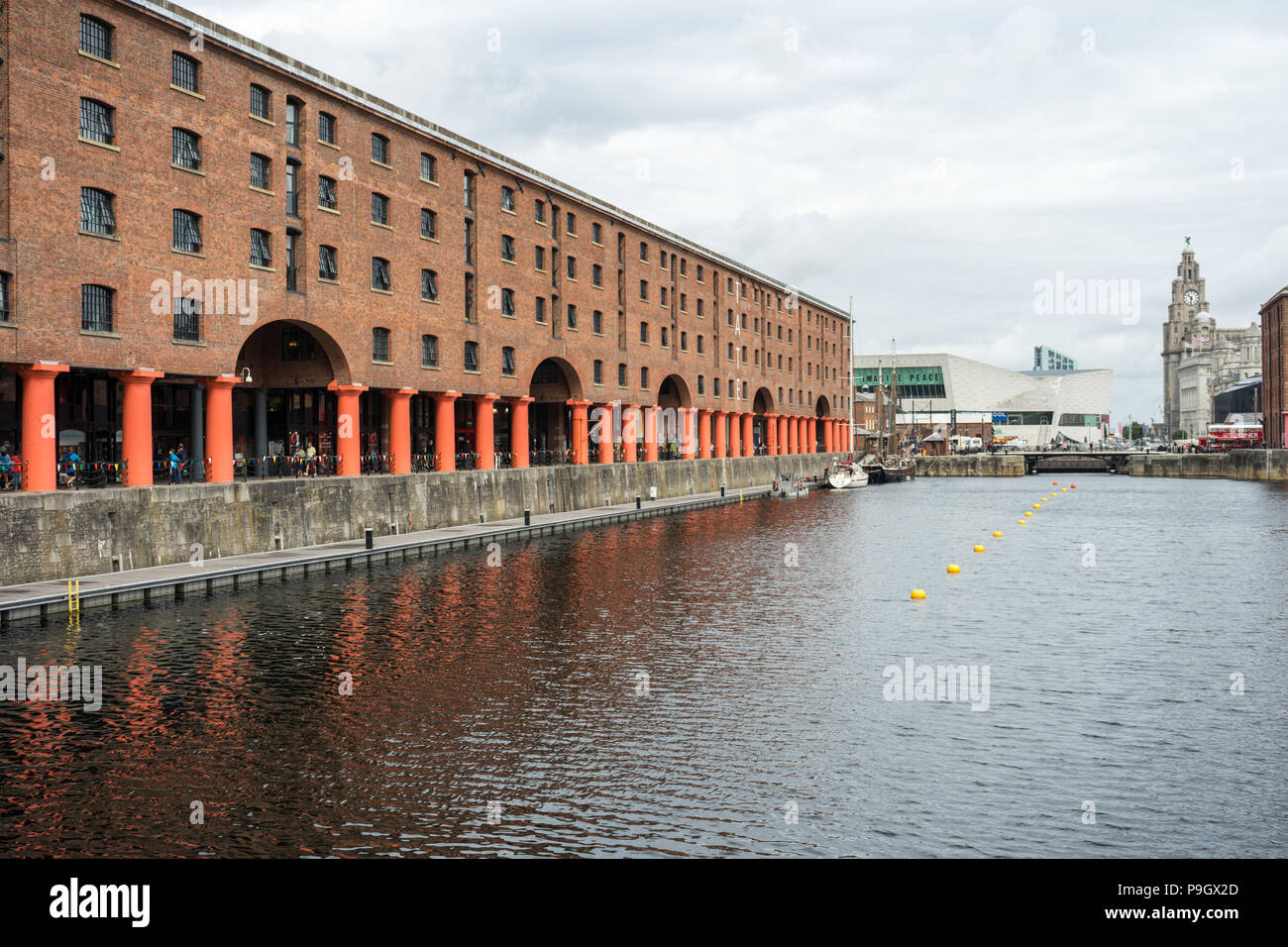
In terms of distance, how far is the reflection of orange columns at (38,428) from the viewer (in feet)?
104

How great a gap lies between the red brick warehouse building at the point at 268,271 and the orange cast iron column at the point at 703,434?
11375 mm

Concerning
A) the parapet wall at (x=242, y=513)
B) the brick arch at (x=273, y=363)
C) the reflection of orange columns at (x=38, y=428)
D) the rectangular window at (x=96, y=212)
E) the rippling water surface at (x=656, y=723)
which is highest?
the rectangular window at (x=96, y=212)

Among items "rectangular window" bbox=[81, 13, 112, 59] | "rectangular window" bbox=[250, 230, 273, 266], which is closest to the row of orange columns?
"rectangular window" bbox=[250, 230, 273, 266]

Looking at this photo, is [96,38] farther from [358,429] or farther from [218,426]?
[358,429]

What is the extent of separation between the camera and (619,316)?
A: 71.8 metres

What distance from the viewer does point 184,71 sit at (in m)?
37.4

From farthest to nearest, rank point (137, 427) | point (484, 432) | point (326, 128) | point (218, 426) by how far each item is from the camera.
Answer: point (484, 432) < point (326, 128) < point (218, 426) < point (137, 427)

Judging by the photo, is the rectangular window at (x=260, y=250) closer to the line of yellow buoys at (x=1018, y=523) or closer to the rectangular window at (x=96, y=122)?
the rectangular window at (x=96, y=122)

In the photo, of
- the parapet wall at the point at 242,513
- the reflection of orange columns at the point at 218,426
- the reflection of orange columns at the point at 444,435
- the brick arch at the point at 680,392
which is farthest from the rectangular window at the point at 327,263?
the brick arch at the point at 680,392

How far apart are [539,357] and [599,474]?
8419 millimetres

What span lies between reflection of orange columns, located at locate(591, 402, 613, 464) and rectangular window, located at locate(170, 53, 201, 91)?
3511 cm

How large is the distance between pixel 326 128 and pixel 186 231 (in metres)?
9.62

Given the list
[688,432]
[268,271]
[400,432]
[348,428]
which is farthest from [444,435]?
[688,432]
